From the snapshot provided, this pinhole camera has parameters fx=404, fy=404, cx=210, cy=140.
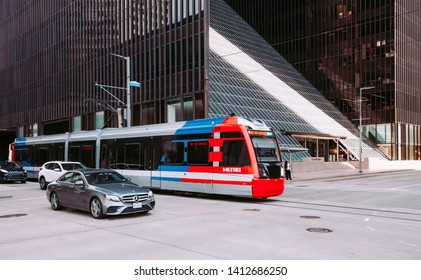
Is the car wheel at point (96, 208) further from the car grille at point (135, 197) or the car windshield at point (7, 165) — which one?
the car windshield at point (7, 165)

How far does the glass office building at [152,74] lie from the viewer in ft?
137

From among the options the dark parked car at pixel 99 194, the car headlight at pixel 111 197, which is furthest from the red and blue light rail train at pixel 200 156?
the car headlight at pixel 111 197

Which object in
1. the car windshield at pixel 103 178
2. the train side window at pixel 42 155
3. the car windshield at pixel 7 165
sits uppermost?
the train side window at pixel 42 155

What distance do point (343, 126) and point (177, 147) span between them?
45.5 metres

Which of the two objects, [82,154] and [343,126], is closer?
[82,154]

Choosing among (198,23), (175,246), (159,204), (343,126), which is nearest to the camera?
(175,246)

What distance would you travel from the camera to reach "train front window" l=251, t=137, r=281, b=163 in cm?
1606

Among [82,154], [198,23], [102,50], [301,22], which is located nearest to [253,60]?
[198,23]

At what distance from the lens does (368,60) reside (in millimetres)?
64688

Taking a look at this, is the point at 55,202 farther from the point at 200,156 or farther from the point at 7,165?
the point at 7,165

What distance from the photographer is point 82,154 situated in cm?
2552

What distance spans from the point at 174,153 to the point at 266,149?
4644mm

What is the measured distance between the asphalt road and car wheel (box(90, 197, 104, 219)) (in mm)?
214

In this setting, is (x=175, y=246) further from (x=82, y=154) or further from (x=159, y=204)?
(x=82, y=154)
